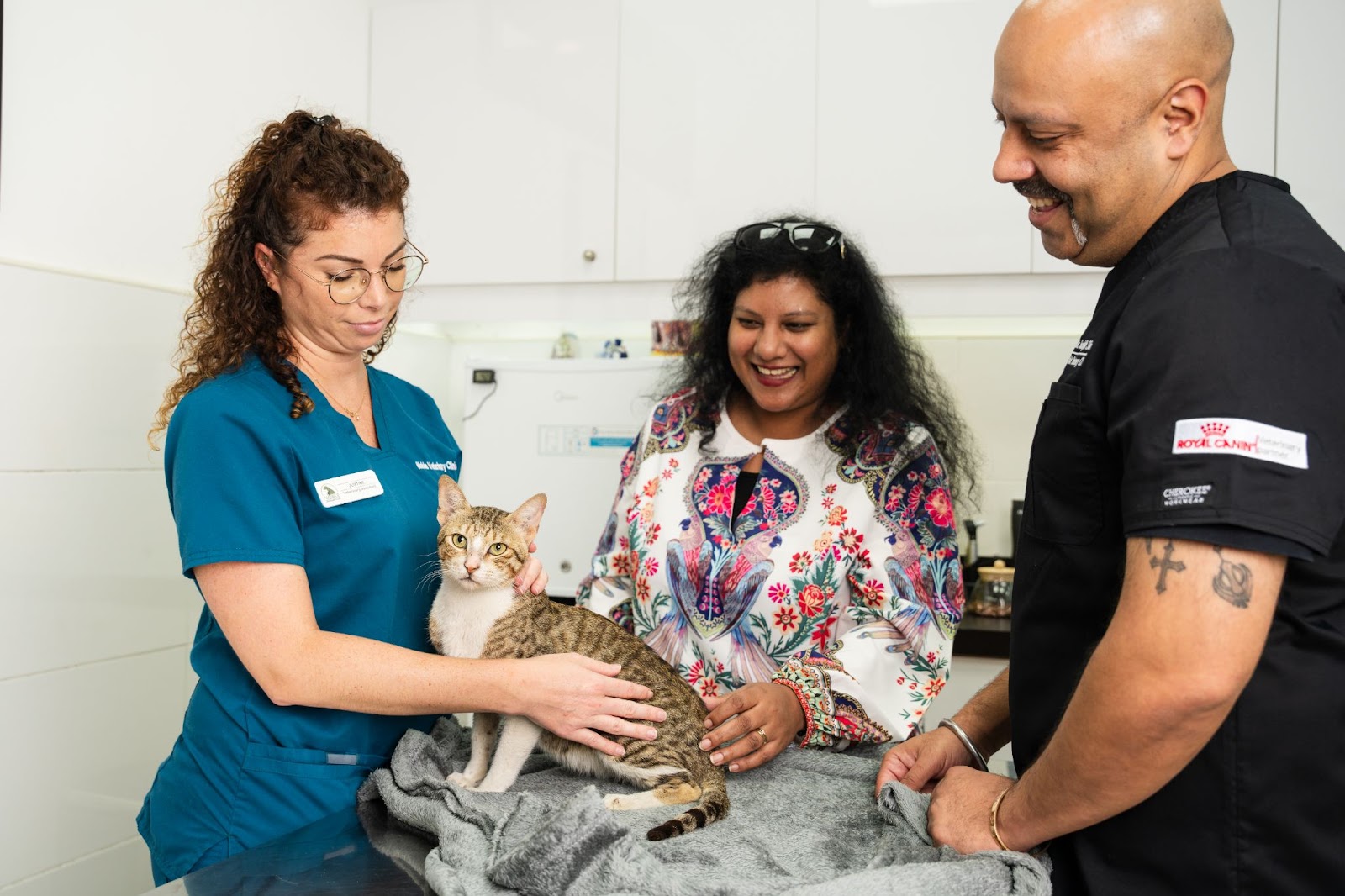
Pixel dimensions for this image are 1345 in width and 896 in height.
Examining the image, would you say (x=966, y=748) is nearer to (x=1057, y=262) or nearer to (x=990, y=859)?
(x=990, y=859)

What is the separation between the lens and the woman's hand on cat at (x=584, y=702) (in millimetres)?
1173

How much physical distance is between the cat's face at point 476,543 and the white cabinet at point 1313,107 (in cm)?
210

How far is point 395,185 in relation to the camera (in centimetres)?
132

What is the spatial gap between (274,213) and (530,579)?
0.60 metres

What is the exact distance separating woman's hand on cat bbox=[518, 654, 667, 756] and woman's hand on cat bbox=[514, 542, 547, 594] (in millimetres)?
163

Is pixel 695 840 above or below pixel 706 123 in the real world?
below

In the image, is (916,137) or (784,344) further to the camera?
(916,137)

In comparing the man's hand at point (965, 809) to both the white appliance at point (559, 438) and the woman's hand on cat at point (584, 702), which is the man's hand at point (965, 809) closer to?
the woman's hand on cat at point (584, 702)

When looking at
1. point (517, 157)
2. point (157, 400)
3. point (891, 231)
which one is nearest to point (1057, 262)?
point (891, 231)

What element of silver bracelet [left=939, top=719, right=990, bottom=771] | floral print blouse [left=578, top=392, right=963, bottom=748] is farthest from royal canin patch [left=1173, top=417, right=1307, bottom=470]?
floral print blouse [left=578, top=392, right=963, bottom=748]

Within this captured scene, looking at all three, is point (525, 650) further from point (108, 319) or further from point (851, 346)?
point (108, 319)

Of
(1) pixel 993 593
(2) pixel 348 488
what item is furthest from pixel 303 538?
(1) pixel 993 593

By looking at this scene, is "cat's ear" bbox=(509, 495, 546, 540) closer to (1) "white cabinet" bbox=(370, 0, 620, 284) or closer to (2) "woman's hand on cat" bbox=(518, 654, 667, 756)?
(2) "woman's hand on cat" bbox=(518, 654, 667, 756)

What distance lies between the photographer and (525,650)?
1.33m
